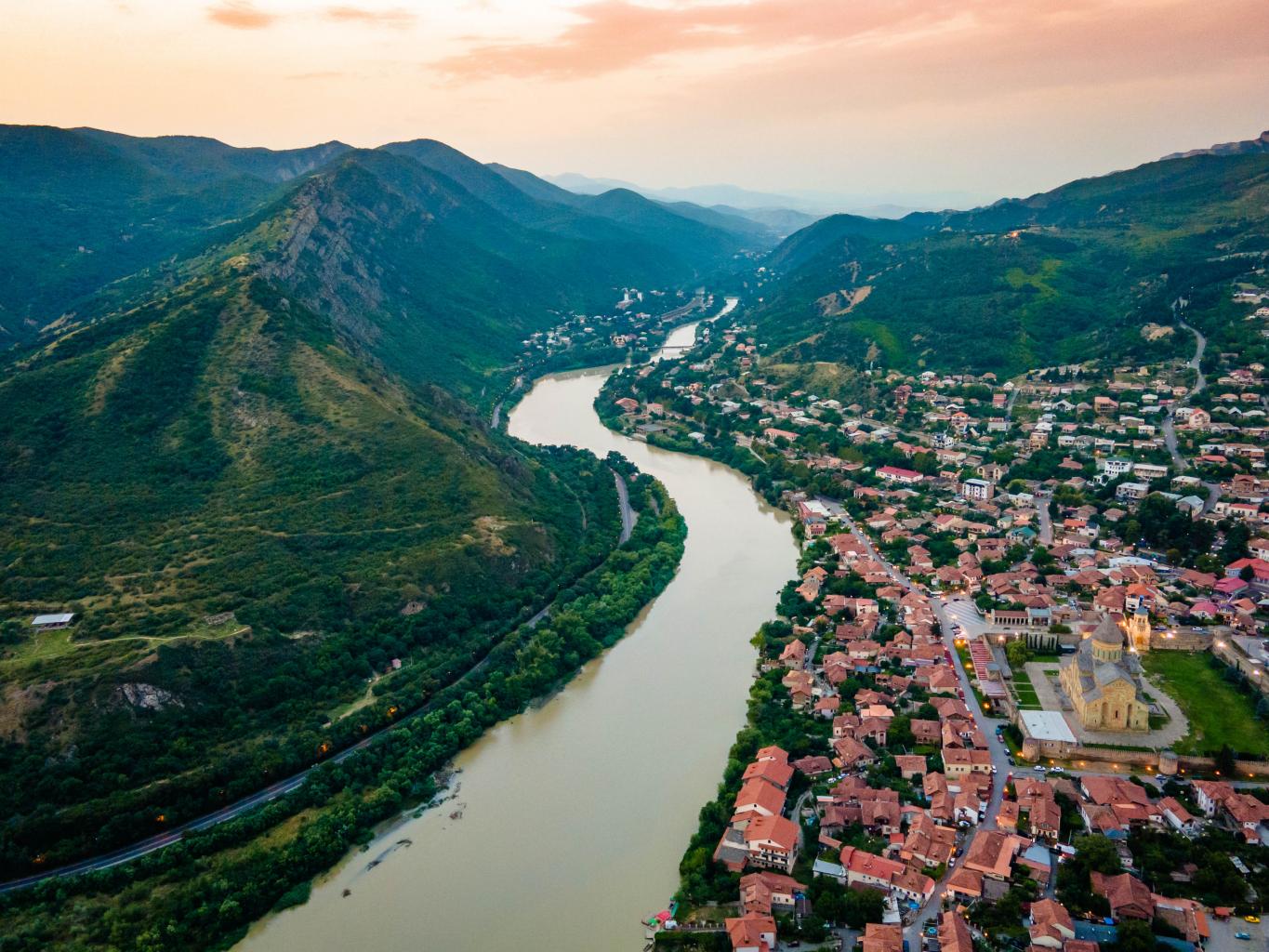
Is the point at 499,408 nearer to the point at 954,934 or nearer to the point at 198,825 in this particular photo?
the point at 198,825

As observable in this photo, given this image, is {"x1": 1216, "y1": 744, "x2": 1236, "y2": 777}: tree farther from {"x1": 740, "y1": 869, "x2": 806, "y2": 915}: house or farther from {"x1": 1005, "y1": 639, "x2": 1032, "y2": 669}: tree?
{"x1": 740, "y1": 869, "x2": 806, "y2": 915}: house

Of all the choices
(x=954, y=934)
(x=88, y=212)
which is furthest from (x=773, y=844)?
(x=88, y=212)

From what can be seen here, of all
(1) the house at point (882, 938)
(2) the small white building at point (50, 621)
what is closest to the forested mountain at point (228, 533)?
(2) the small white building at point (50, 621)

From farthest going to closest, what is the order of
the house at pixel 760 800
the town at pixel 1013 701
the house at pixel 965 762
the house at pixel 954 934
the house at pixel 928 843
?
1. the house at pixel 965 762
2. the house at pixel 760 800
3. the house at pixel 928 843
4. the town at pixel 1013 701
5. the house at pixel 954 934

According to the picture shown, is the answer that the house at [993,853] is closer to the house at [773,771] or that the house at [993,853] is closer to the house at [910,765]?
the house at [910,765]

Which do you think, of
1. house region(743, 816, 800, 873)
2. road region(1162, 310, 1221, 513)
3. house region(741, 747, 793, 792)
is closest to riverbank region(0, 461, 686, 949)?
house region(741, 747, 793, 792)

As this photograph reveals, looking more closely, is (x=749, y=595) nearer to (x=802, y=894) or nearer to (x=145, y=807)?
(x=802, y=894)

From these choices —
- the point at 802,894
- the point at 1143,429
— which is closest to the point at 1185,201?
the point at 1143,429
